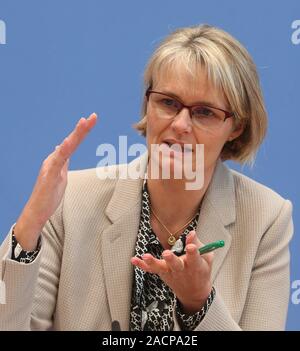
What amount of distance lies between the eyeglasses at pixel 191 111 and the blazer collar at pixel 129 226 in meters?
0.15

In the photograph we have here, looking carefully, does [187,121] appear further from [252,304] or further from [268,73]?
[268,73]

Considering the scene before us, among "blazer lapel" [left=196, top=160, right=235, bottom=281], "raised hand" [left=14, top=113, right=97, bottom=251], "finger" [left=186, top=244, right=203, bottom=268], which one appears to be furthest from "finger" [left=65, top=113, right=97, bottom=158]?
"blazer lapel" [left=196, top=160, right=235, bottom=281]

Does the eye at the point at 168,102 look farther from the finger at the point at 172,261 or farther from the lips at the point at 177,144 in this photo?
the finger at the point at 172,261

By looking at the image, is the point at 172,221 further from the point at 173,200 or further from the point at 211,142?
the point at 211,142

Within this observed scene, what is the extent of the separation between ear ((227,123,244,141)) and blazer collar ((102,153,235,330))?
0.06 meters

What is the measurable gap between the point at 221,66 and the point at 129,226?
14.4 inches

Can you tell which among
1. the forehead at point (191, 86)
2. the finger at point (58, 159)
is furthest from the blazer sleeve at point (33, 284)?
the forehead at point (191, 86)

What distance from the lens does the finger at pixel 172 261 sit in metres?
1.28

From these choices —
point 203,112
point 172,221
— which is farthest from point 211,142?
point 172,221

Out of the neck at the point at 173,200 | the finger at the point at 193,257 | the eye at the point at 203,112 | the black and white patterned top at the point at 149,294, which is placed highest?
the eye at the point at 203,112

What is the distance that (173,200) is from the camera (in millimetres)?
1629

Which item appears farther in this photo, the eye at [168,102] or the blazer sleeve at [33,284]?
the eye at [168,102]
